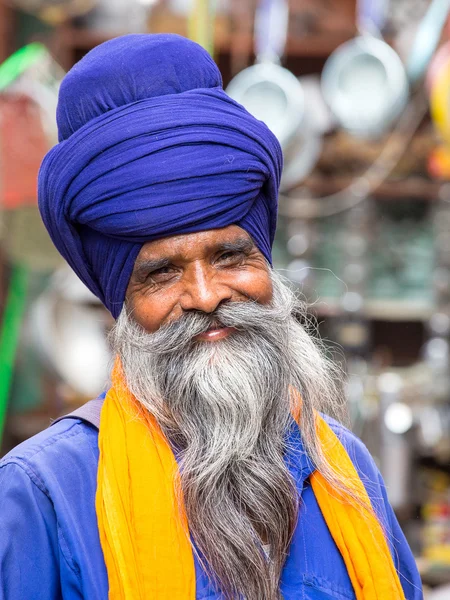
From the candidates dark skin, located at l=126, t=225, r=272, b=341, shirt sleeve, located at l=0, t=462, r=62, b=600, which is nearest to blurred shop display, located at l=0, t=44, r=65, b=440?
dark skin, located at l=126, t=225, r=272, b=341

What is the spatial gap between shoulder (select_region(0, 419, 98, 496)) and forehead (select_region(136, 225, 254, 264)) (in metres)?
0.27

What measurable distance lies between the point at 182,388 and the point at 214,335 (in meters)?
0.10

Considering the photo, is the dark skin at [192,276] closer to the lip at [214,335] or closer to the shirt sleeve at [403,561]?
the lip at [214,335]

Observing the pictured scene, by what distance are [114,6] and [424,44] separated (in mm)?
1221

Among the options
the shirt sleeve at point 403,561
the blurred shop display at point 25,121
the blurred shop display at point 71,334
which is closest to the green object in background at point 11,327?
the blurred shop display at point 71,334

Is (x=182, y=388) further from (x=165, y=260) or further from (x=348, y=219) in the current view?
(x=348, y=219)

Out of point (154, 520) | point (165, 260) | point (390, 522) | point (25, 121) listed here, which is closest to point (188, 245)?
point (165, 260)

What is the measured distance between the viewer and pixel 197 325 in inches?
56.5

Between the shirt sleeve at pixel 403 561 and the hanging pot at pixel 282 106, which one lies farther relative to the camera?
the hanging pot at pixel 282 106

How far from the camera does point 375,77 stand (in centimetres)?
332

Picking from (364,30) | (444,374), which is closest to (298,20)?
(364,30)

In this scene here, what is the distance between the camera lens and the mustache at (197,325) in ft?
4.71

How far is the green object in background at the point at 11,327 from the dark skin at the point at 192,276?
151cm

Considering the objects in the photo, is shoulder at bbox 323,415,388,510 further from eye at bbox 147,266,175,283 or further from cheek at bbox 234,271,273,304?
eye at bbox 147,266,175,283
